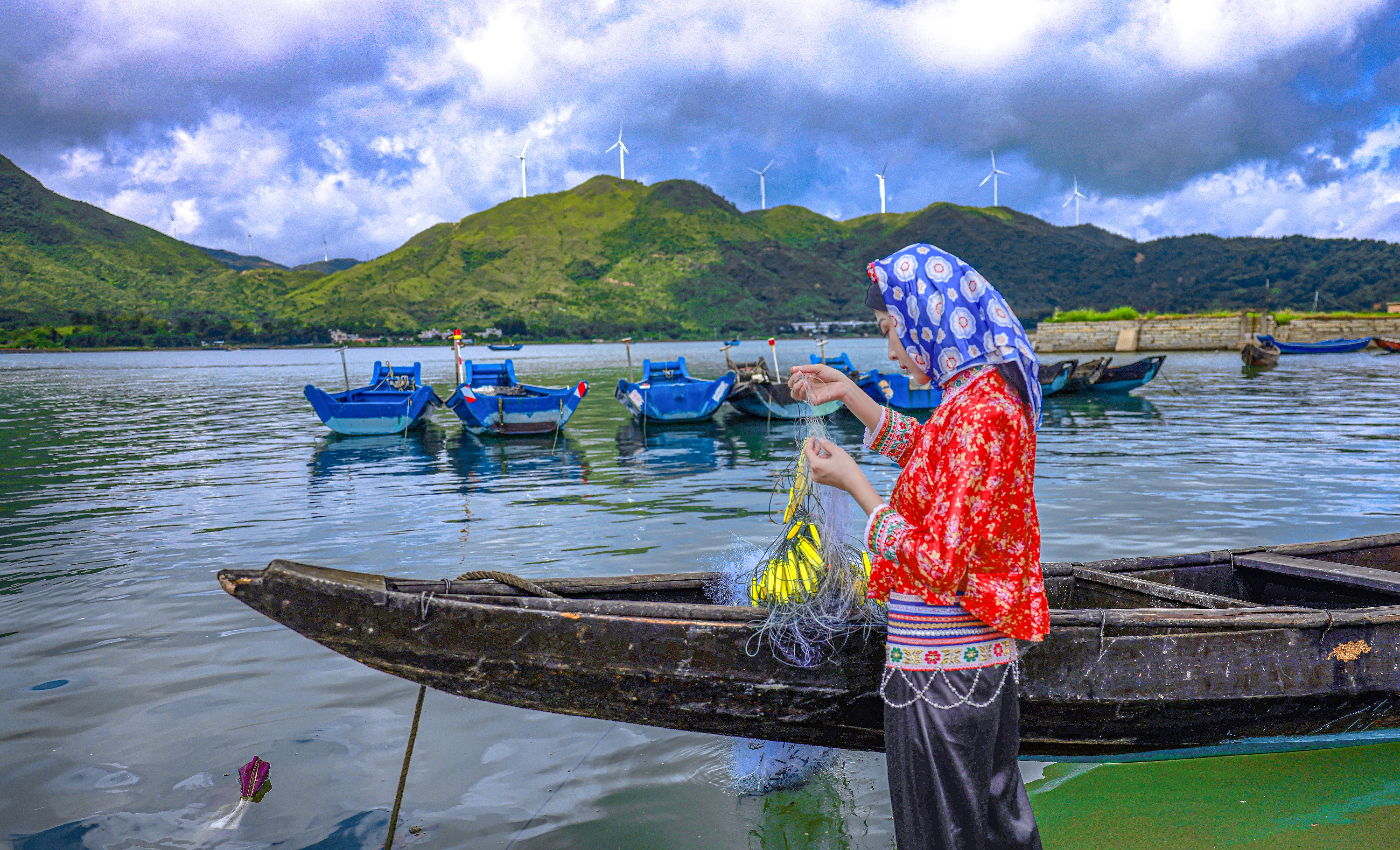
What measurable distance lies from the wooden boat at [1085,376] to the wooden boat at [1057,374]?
16 cm

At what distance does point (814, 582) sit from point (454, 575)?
6013 millimetres

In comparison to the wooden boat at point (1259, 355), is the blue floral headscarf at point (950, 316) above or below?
above

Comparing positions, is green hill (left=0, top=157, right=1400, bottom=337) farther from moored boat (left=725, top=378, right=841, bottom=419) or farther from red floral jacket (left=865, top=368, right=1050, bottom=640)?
red floral jacket (left=865, top=368, right=1050, bottom=640)

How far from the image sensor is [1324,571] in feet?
14.1

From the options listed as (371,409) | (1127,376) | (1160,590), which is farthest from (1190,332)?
(1160,590)

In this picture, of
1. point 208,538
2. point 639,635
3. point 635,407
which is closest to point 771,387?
point 635,407

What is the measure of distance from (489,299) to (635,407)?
17230 cm

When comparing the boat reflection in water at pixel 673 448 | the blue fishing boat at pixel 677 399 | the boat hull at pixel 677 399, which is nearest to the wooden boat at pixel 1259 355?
the blue fishing boat at pixel 677 399

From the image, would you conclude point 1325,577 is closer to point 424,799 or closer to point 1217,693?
point 1217,693

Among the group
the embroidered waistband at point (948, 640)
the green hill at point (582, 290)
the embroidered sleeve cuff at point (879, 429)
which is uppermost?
the green hill at point (582, 290)

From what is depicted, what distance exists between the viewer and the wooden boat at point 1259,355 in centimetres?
3631

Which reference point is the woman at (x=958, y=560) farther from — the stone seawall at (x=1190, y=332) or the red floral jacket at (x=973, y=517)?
the stone seawall at (x=1190, y=332)

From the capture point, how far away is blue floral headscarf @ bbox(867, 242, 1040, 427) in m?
1.89

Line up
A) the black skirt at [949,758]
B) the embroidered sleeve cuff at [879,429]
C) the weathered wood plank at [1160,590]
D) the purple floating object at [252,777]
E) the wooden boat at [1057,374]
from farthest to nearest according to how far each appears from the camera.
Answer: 1. the wooden boat at [1057,374]
2. the purple floating object at [252,777]
3. the weathered wood plank at [1160,590]
4. the embroidered sleeve cuff at [879,429]
5. the black skirt at [949,758]
